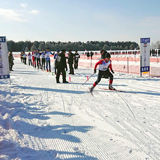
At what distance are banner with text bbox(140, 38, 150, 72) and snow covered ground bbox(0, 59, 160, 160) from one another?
5.99 meters

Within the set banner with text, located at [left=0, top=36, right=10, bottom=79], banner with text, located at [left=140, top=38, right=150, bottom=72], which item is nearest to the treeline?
banner with text, located at [left=140, top=38, right=150, bottom=72]

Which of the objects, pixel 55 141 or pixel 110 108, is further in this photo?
pixel 110 108

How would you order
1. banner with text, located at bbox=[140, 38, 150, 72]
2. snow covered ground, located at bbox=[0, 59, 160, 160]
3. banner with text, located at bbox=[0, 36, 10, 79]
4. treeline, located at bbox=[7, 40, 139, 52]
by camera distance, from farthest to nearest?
1. treeline, located at bbox=[7, 40, 139, 52]
2. banner with text, located at bbox=[140, 38, 150, 72]
3. banner with text, located at bbox=[0, 36, 10, 79]
4. snow covered ground, located at bbox=[0, 59, 160, 160]

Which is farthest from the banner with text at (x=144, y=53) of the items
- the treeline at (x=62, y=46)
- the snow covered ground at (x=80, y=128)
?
the treeline at (x=62, y=46)

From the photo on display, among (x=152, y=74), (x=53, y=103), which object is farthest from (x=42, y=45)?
(x=53, y=103)

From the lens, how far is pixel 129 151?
9.96ft

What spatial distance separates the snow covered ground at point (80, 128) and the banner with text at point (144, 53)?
19.6 feet

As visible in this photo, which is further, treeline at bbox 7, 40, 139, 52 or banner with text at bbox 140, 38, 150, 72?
treeline at bbox 7, 40, 139, 52

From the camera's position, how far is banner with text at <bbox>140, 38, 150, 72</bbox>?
459 inches

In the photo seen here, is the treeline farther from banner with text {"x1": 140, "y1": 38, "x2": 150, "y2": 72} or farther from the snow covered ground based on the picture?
the snow covered ground

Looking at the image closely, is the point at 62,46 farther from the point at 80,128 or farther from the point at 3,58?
the point at 80,128

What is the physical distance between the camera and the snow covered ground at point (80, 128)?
2.99 m

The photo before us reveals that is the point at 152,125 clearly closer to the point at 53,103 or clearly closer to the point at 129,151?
the point at 129,151

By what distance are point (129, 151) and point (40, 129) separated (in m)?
1.93
